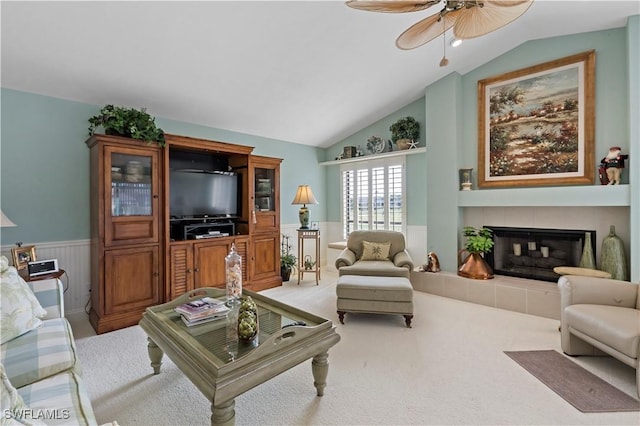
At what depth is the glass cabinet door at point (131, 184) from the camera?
9.72 feet

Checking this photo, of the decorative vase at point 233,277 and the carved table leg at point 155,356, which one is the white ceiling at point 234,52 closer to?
the decorative vase at point 233,277

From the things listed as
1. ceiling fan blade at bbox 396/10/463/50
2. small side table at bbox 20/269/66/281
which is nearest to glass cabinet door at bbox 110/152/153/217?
small side table at bbox 20/269/66/281

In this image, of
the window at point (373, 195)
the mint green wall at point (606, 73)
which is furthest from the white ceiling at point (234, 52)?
the window at point (373, 195)

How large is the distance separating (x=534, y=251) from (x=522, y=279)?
42 cm

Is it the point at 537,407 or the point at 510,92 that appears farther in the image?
the point at 510,92

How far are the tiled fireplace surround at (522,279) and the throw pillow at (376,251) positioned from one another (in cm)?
65

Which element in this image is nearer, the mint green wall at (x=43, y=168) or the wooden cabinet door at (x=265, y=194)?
the mint green wall at (x=43, y=168)

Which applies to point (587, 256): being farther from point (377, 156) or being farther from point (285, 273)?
point (285, 273)

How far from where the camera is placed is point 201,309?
79.0 inches

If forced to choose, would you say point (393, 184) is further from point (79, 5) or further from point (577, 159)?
point (79, 5)

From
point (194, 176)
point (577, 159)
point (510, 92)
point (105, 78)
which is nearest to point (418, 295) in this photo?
point (577, 159)

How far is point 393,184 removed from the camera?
5.03 meters

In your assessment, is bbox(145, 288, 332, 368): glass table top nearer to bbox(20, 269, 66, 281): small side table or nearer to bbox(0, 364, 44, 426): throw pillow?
bbox(0, 364, 44, 426): throw pillow

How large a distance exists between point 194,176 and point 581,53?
4831 millimetres
